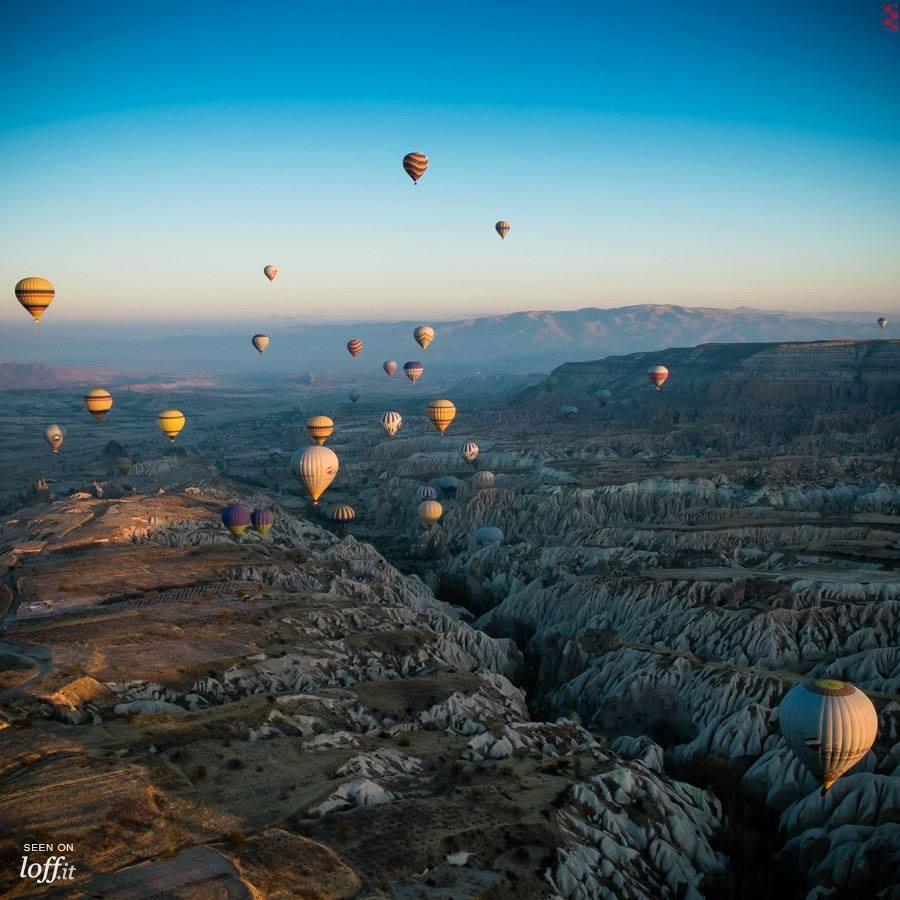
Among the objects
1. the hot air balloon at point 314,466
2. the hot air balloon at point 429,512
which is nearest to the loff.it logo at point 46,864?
the hot air balloon at point 314,466

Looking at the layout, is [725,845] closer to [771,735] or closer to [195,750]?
[771,735]

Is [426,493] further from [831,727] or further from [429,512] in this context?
[831,727]

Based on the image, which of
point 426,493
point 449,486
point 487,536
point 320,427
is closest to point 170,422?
point 320,427

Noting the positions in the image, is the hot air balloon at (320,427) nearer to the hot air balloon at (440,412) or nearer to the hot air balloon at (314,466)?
the hot air balloon at (440,412)

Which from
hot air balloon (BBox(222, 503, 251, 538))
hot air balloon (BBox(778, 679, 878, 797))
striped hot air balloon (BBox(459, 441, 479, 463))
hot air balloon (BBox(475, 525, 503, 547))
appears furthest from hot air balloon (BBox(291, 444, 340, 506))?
striped hot air balloon (BBox(459, 441, 479, 463))

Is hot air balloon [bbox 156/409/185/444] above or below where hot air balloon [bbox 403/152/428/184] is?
below

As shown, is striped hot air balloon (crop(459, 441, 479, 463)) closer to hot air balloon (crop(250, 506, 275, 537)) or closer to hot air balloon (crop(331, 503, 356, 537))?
hot air balloon (crop(331, 503, 356, 537))

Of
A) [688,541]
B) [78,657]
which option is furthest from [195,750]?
[688,541]
